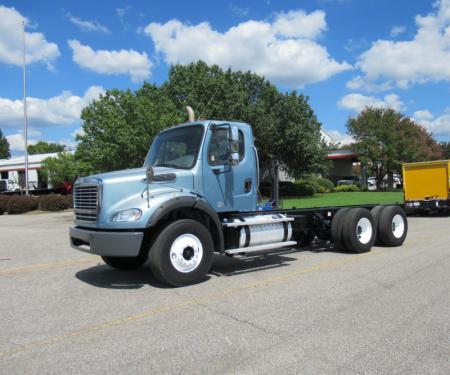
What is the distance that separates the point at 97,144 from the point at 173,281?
1734cm

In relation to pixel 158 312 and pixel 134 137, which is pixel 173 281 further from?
pixel 134 137

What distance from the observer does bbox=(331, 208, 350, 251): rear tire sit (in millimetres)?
10204

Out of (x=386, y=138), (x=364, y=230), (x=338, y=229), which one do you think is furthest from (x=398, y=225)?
(x=386, y=138)

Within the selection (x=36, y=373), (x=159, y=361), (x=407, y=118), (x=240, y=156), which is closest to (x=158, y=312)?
(x=159, y=361)

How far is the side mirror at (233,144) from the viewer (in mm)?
7746

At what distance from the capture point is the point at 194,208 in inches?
294

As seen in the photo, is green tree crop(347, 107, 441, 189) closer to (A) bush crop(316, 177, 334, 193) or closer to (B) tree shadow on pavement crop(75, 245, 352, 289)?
(A) bush crop(316, 177, 334, 193)

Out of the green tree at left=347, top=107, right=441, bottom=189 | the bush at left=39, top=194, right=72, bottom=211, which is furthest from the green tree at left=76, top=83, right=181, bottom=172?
the green tree at left=347, top=107, right=441, bottom=189

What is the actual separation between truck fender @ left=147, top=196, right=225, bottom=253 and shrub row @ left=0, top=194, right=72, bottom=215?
24976 mm

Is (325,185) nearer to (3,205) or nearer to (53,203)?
(53,203)

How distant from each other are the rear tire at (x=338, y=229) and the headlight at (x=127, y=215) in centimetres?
514

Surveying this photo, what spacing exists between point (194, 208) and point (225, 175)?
99cm

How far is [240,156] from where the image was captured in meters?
8.44

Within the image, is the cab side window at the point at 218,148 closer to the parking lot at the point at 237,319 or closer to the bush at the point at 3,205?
the parking lot at the point at 237,319
